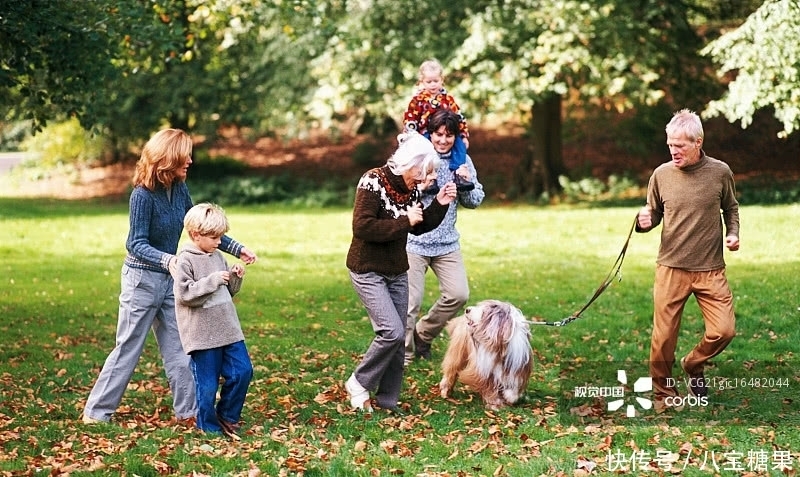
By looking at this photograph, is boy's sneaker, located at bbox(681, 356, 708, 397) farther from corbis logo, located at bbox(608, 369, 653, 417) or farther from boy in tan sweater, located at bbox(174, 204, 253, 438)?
boy in tan sweater, located at bbox(174, 204, 253, 438)

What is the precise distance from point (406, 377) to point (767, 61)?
11.3 m

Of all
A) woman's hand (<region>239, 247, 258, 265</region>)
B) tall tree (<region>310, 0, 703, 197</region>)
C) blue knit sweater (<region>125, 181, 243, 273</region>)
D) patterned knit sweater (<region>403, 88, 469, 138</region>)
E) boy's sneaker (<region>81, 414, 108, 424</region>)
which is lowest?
boy's sneaker (<region>81, 414, 108, 424</region>)

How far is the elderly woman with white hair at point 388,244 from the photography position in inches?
283

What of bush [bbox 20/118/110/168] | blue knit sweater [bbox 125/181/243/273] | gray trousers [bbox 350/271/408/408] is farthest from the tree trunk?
blue knit sweater [bbox 125/181/243/273]

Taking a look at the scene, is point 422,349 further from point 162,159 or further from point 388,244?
point 162,159

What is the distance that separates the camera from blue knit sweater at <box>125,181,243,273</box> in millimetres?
7090

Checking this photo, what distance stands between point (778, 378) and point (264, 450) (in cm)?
439

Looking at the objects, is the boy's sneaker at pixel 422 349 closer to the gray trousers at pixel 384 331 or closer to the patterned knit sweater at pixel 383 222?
the gray trousers at pixel 384 331

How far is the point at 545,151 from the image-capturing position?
25.8 meters

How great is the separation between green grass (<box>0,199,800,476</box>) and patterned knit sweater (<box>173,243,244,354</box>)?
2.18ft

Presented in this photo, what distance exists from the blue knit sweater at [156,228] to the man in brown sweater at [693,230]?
3.03 meters

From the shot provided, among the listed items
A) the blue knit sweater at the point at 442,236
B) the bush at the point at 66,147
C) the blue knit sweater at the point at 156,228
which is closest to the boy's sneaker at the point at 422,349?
the blue knit sweater at the point at 442,236

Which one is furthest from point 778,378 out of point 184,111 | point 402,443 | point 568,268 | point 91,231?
point 184,111

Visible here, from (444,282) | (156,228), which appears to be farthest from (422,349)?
(156,228)
